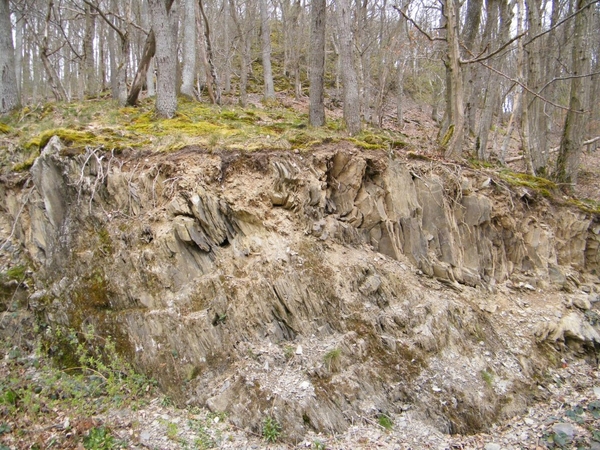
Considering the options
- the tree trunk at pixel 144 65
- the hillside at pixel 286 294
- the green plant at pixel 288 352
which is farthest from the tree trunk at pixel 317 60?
the green plant at pixel 288 352

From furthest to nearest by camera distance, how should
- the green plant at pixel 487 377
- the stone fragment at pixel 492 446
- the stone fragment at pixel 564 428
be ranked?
the green plant at pixel 487 377, the stone fragment at pixel 564 428, the stone fragment at pixel 492 446

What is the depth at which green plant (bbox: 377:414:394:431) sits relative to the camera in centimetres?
455

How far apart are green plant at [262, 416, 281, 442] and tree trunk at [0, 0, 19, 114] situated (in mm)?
9298

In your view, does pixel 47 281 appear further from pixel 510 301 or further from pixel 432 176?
pixel 510 301

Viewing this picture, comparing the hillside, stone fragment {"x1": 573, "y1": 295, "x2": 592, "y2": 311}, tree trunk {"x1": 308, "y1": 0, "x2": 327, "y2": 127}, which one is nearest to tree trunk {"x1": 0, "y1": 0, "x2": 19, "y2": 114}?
the hillside

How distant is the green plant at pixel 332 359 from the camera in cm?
492

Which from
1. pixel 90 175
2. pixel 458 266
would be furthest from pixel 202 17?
pixel 458 266

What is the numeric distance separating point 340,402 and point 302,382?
524 mm

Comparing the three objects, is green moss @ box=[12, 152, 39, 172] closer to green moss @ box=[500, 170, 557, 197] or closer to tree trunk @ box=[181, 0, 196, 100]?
tree trunk @ box=[181, 0, 196, 100]

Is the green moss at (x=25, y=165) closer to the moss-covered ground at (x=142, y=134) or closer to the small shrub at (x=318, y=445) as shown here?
the moss-covered ground at (x=142, y=134)

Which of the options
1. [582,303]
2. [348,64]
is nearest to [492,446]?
[582,303]

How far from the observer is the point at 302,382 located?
473cm

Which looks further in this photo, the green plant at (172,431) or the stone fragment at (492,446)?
the stone fragment at (492,446)

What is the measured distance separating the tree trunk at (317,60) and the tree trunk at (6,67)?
709 cm
